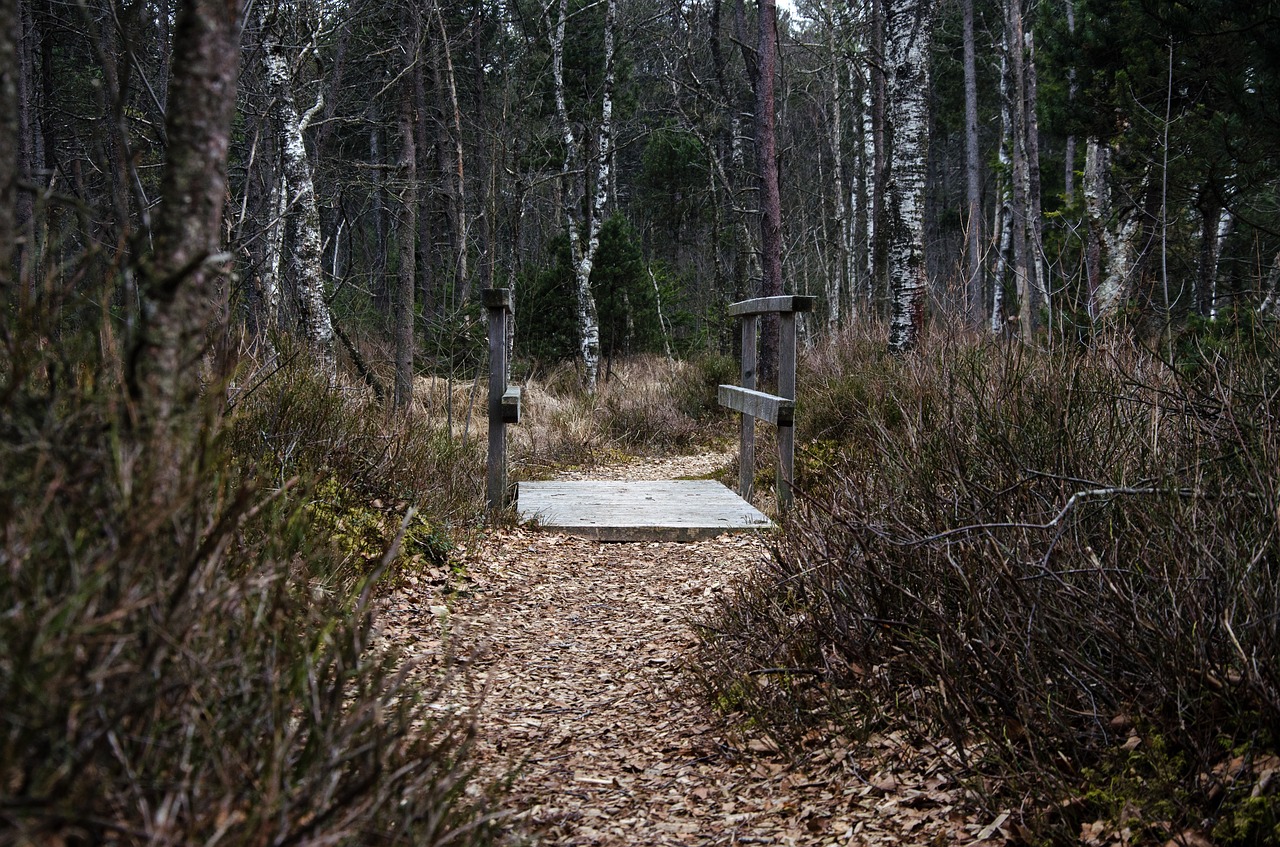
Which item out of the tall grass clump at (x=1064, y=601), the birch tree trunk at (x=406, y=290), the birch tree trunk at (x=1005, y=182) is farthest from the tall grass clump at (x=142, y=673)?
the birch tree trunk at (x=1005, y=182)

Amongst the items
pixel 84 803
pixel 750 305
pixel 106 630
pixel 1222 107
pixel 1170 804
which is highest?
pixel 1222 107

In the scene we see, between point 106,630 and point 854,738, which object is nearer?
point 106,630

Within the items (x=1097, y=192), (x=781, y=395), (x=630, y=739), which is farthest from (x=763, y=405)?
(x=1097, y=192)

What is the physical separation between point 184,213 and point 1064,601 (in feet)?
7.31

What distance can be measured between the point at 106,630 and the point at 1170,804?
6.94 ft

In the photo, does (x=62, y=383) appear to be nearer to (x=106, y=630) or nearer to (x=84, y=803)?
(x=106, y=630)

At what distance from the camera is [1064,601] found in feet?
7.94

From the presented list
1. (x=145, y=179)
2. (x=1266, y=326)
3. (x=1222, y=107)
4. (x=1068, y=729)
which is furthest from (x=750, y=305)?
(x=145, y=179)

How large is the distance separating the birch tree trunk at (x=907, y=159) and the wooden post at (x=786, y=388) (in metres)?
2.66

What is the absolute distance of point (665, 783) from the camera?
2.78 metres

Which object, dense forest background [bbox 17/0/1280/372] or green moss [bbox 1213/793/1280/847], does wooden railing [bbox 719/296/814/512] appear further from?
green moss [bbox 1213/793/1280/847]

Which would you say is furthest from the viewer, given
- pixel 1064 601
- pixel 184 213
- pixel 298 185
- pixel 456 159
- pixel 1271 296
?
pixel 456 159

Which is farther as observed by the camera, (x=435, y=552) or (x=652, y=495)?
(x=652, y=495)

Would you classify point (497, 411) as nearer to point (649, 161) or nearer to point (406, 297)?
point (406, 297)
